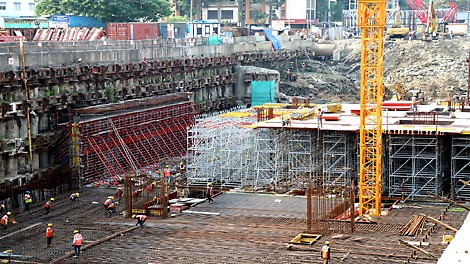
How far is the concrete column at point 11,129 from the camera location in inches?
1773

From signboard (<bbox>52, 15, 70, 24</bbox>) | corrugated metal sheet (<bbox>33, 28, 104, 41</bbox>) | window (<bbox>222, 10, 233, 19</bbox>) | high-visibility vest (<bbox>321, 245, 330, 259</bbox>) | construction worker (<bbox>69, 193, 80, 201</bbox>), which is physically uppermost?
window (<bbox>222, 10, 233, 19</bbox>)

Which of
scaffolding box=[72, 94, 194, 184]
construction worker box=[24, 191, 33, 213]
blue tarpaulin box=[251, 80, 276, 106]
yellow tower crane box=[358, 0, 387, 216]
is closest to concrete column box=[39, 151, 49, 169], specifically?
scaffolding box=[72, 94, 194, 184]

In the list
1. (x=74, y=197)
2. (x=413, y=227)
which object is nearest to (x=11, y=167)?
(x=74, y=197)

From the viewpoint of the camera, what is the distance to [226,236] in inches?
1318

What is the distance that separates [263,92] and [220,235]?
3835cm

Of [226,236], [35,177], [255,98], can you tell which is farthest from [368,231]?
[255,98]

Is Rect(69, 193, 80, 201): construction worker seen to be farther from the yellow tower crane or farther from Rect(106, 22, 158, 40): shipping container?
Rect(106, 22, 158, 40): shipping container

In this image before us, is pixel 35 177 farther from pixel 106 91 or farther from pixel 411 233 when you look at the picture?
pixel 411 233

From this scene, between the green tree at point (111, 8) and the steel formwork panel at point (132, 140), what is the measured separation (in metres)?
34.1

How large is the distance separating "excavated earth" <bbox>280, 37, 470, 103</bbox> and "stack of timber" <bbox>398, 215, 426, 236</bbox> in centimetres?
4503

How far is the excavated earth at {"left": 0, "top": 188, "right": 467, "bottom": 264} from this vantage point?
2973 cm

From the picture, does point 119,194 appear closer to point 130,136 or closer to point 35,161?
point 35,161

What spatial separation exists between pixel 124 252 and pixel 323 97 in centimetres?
5429

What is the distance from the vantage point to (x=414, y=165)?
41.4 meters
